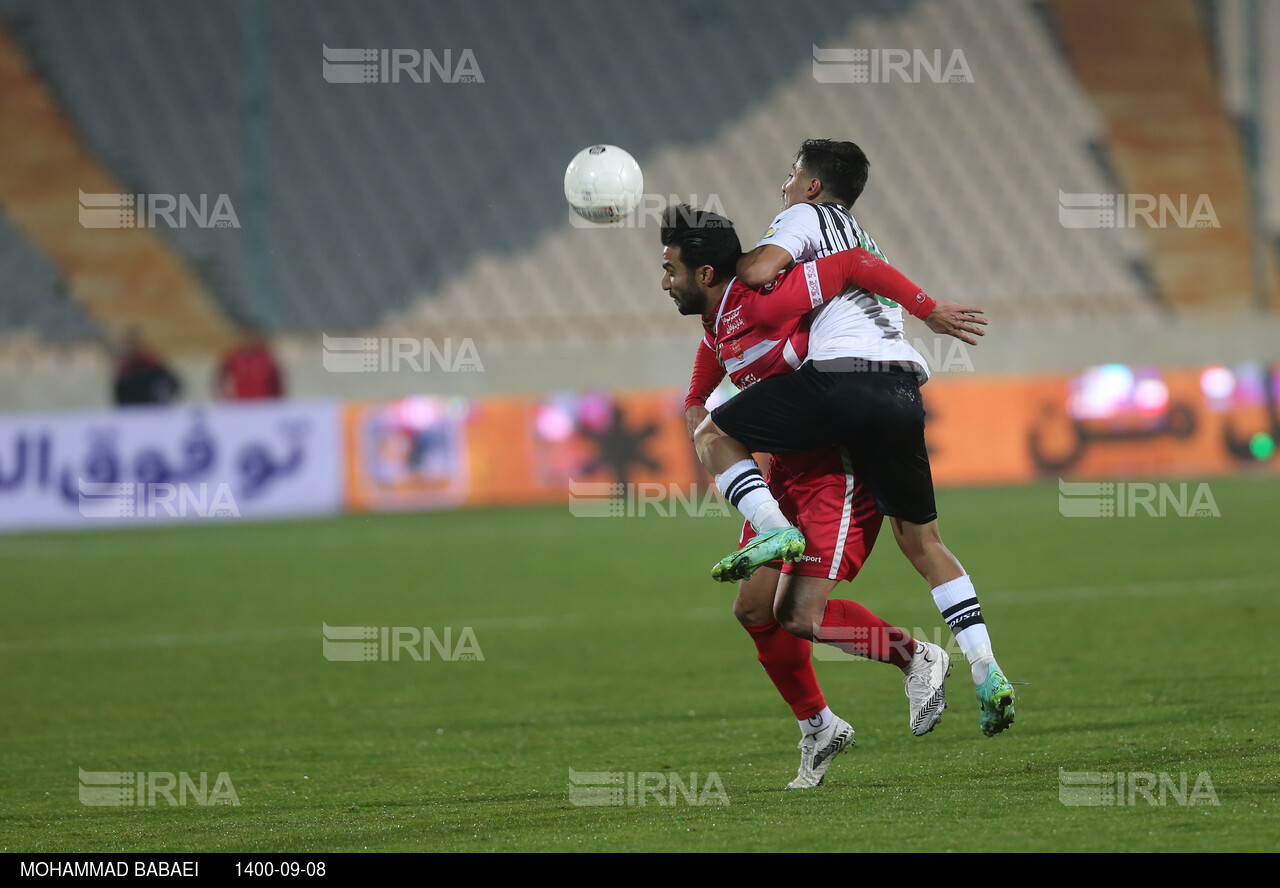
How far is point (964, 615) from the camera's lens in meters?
5.44

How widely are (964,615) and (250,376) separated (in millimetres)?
13605

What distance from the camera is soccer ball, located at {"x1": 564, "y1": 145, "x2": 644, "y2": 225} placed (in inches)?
227

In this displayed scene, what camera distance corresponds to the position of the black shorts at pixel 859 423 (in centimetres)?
541

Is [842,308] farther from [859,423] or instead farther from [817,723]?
[817,723]

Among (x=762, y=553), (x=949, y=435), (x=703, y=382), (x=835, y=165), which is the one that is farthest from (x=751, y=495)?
(x=949, y=435)

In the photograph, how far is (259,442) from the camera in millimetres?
16438

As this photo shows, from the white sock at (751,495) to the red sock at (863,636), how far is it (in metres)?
0.37

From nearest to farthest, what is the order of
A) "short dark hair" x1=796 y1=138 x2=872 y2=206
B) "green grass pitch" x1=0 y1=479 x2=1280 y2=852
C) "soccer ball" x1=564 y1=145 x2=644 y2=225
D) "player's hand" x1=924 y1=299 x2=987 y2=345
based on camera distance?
"green grass pitch" x1=0 y1=479 x2=1280 y2=852 → "player's hand" x1=924 y1=299 x2=987 y2=345 → "short dark hair" x1=796 y1=138 x2=872 y2=206 → "soccer ball" x1=564 y1=145 x2=644 y2=225

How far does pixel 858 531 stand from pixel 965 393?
11650mm

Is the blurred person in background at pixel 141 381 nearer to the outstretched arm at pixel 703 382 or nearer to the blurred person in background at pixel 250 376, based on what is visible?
the blurred person in background at pixel 250 376

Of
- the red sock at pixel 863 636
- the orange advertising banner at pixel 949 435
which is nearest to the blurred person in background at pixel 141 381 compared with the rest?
the orange advertising banner at pixel 949 435
